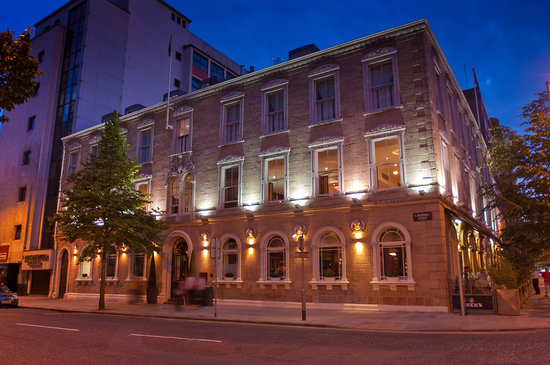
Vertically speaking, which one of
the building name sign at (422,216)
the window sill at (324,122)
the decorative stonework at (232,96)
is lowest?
the building name sign at (422,216)

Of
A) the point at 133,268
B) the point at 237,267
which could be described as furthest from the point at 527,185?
the point at 133,268

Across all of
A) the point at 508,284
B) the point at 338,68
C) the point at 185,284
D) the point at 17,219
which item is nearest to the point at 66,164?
the point at 17,219

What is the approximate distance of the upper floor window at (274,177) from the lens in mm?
22016

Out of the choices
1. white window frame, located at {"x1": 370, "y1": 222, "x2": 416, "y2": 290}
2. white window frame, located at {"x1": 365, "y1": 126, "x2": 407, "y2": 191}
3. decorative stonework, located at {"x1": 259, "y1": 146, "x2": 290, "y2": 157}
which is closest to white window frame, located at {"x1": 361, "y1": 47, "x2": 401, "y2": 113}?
white window frame, located at {"x1": 365, "y1": 126, "x2": 407, "y2": 191}

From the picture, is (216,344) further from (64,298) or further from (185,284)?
(64,298)

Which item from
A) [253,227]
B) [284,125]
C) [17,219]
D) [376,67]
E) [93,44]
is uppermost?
[93,44]

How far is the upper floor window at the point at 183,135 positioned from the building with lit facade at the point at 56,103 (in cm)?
743

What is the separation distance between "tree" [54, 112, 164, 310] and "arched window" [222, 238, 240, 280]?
390cm

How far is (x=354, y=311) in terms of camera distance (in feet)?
59.0

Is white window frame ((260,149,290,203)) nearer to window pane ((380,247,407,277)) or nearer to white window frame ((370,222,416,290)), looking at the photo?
white window frame ((370,222,416,290))

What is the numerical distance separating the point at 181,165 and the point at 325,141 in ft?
33.1

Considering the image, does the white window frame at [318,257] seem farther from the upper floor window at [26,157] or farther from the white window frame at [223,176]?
the upper floor window at [26,157]

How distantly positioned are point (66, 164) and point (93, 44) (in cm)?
1125

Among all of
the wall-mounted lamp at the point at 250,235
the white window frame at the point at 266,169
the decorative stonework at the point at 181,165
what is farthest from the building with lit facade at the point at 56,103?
the wall-mounted lamp at the point at 250,235
